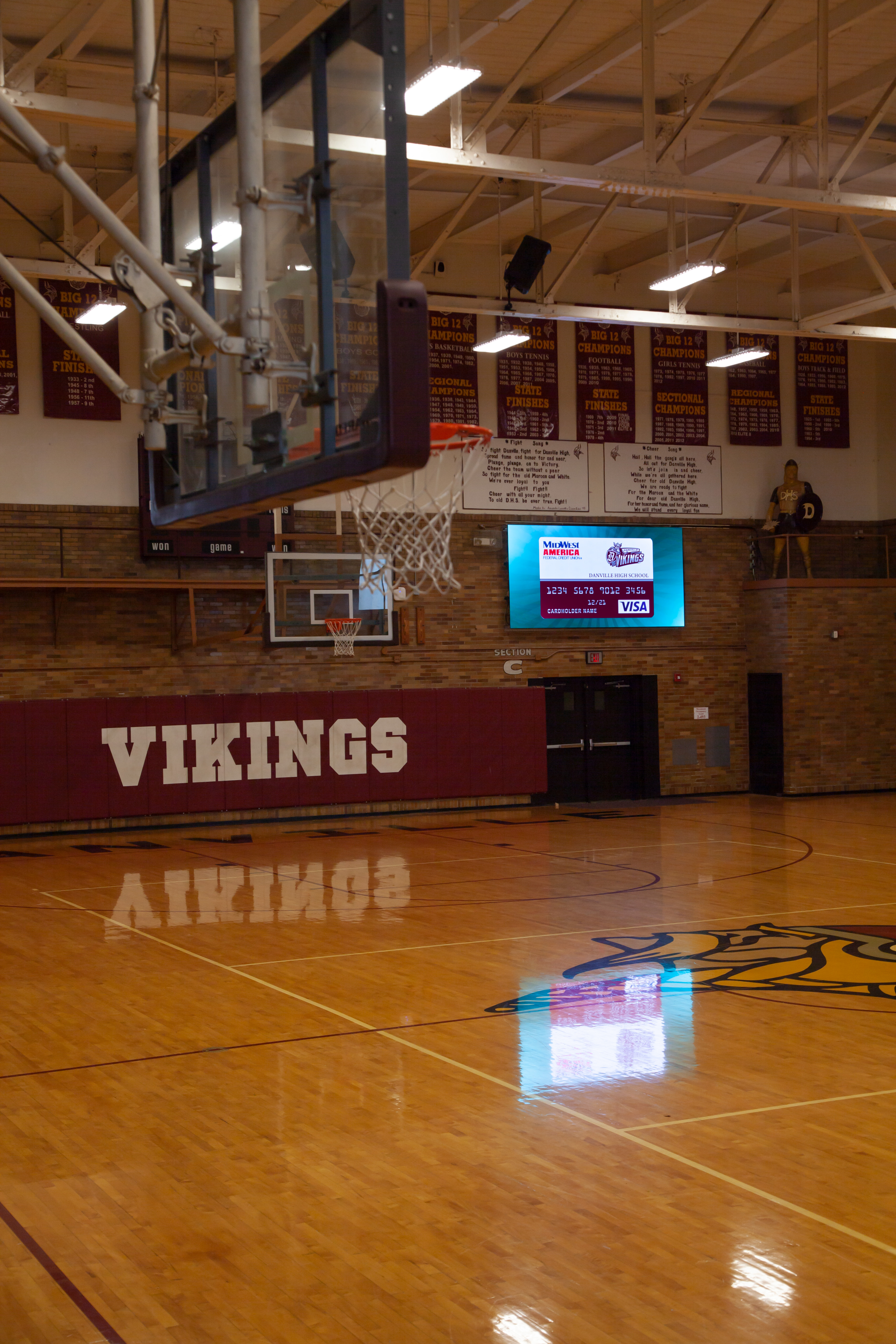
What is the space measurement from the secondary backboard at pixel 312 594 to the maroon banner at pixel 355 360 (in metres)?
13.5

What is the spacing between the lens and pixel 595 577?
2197 centimetres

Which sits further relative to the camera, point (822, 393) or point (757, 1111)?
point (822, 393)

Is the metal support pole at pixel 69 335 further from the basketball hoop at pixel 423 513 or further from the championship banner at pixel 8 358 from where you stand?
the championship banner at pixel 8 358

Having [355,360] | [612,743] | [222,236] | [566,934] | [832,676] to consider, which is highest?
[222,236]

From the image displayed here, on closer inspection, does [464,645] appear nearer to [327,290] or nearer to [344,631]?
[344,631]

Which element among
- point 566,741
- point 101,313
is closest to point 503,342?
point 101,313

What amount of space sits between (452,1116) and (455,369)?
16.0m

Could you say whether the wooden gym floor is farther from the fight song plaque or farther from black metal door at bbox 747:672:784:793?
black metal door at bbox 747:672:784:793

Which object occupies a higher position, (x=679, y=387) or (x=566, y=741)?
(x=679, y=387)

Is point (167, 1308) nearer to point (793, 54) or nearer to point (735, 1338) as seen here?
point (735, 1338)

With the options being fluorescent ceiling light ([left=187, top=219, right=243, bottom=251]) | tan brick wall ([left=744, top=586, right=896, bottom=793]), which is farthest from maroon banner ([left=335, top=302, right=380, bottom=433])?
tan brick wall ([left=744, top=586, right=896, bottom=793])

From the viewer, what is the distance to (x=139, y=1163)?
5.89 meters

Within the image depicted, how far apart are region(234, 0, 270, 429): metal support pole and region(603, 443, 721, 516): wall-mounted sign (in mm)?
17549

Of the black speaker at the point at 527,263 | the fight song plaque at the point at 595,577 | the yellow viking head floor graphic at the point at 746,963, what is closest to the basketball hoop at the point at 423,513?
the fight song plaque at the point at 595,577
